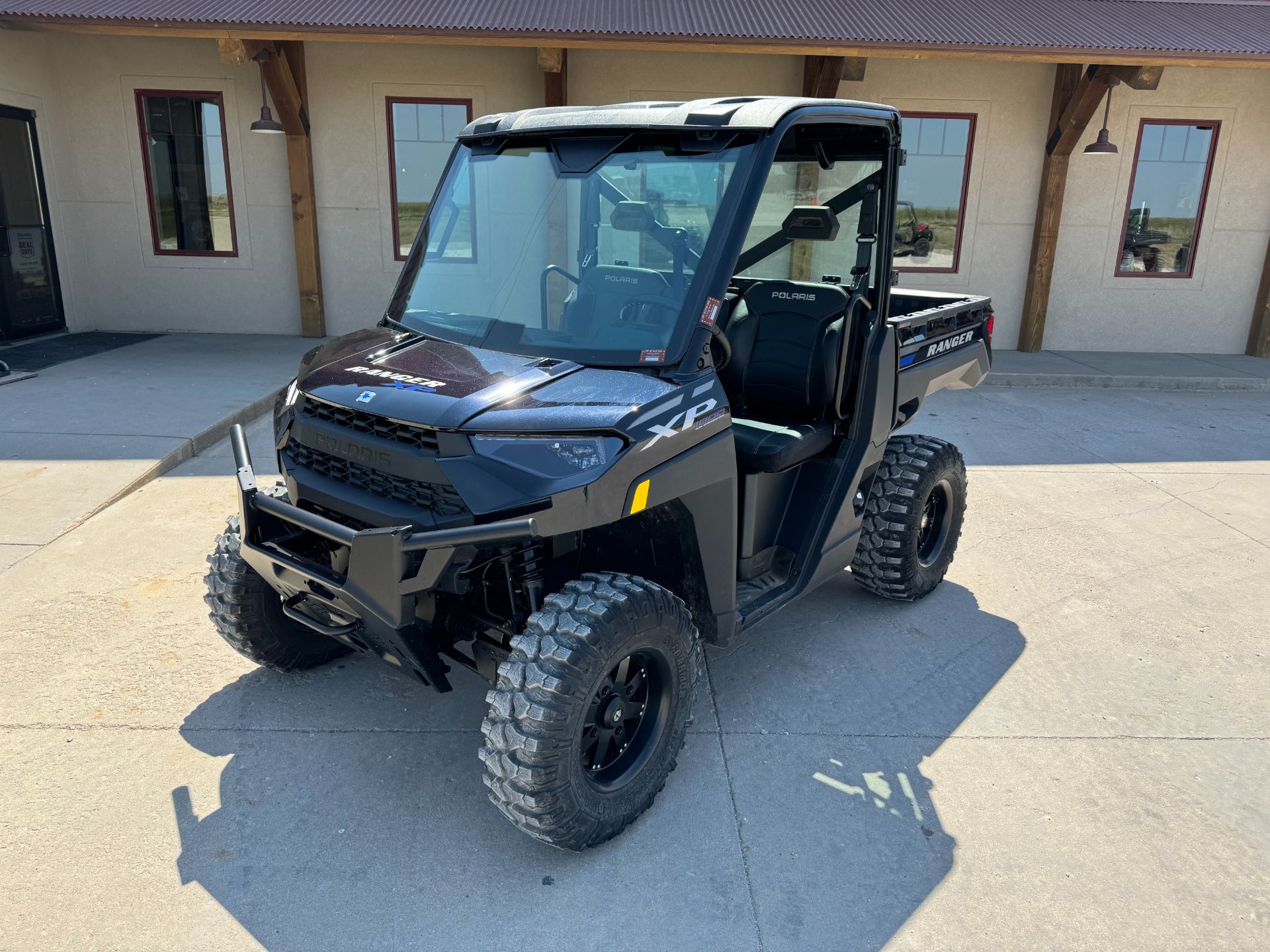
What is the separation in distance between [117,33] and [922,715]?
9.51 m

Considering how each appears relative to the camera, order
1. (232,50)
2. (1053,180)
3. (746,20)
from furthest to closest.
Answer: (1053,180)
(746,20)
(232,50)

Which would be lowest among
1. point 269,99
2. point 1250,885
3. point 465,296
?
point 1250,885

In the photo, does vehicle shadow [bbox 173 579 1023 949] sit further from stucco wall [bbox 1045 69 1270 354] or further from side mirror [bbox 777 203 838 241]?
stucco wall [bbox 1045 69 1270 354]

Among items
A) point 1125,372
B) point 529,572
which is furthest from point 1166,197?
point 529,572

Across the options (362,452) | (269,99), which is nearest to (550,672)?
(362,452)

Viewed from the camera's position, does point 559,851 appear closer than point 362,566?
No

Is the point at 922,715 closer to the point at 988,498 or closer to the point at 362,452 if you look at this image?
the point at 362,452

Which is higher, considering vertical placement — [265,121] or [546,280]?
[265,121]

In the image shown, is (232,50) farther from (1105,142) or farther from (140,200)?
(1105,142)

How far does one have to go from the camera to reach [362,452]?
270cm

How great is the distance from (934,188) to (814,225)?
8769 mm

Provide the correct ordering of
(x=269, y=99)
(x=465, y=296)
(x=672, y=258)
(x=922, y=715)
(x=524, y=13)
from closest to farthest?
(x=672, y=258) → (x=465, y=296) → (x=922, y=715) → (x=524, y=13) → (x=269, y=99)

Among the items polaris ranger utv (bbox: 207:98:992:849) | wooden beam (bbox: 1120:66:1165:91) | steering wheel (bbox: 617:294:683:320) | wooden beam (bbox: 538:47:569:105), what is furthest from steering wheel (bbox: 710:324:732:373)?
wooden beam (bbox: 1120:66:1165:91)

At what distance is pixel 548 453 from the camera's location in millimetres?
2521
